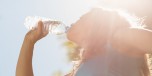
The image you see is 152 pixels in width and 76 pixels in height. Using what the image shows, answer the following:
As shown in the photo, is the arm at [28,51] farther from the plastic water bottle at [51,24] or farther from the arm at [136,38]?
the arm at [136,38]

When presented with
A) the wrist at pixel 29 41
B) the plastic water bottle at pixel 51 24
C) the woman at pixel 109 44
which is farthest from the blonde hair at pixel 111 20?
the wrist at pixel 29 41

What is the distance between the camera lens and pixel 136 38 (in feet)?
6.89

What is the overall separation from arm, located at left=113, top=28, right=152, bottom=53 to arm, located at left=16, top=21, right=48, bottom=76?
54cm

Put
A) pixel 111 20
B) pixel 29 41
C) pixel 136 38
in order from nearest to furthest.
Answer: pixel 136 38, pixel 111 20, pixel 29 41

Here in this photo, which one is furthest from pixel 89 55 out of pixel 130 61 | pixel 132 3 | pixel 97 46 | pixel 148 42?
pixel 132 3

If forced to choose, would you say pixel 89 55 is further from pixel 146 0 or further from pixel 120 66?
pixel 146 0

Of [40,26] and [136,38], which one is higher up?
[40,26]

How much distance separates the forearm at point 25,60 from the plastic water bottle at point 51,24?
14 centimetres

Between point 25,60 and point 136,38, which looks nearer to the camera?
point 136,38

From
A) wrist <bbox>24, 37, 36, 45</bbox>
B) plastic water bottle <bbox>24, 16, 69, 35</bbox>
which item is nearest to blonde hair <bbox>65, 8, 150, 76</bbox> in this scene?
plastic water bottle <bbox>24, 16, 69, 35</bbox>

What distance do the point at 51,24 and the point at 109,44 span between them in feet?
1.49

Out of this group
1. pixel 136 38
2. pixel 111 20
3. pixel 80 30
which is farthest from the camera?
pixel 80 30

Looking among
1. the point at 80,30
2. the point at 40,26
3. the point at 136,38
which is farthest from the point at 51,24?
the point at 136,38

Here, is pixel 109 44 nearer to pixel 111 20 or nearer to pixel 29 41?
pixel 111 20
